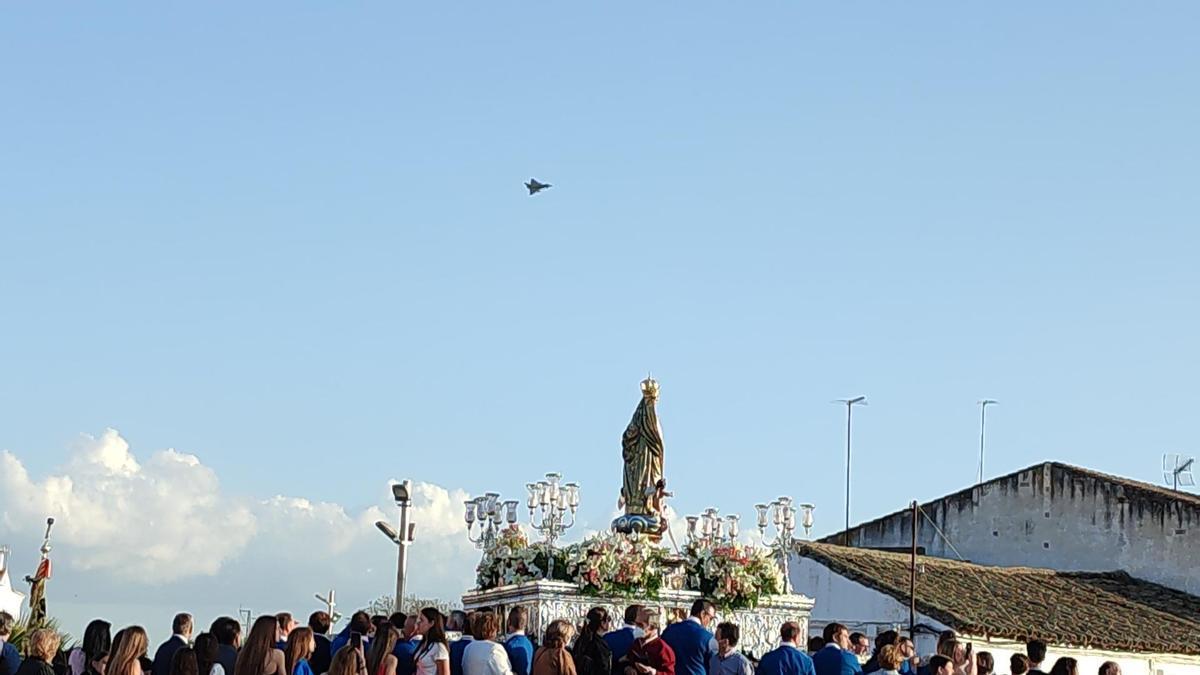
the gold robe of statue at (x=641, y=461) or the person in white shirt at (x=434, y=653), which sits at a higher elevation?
the gold robe of statue at (x=641, y=461)

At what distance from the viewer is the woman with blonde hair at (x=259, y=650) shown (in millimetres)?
11828

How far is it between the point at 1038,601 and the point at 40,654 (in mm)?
27932

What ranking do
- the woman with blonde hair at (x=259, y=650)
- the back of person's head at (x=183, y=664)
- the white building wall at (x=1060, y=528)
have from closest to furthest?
the back of person's head at (x=183, y=664), the woman with blonde hair at (x=259, y=650), the white building wall at (x=1060, y=528)

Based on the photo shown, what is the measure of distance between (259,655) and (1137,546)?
33777 mm

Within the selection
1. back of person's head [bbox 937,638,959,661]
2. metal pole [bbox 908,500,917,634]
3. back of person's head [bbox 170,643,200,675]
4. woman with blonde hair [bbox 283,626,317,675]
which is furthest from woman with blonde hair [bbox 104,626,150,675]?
metal pole [bbox 908,500,917,634]

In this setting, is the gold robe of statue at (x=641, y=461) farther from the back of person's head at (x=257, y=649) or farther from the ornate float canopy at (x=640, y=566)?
the back of person's head at (x=257, y=649)

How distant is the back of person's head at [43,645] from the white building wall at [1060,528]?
110ft

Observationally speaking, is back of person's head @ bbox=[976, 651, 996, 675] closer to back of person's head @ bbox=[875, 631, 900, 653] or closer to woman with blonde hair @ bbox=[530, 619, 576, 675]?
back of person's head @ bbox=[875, 631, 900, 653]

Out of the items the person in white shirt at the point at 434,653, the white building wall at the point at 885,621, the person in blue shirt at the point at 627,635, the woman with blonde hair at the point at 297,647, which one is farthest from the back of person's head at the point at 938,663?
the white building wall at the point at 885,621

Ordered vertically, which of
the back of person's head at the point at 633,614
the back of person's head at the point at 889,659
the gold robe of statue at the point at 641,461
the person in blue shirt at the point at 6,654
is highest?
the gold robe of statue at the point at 641,461

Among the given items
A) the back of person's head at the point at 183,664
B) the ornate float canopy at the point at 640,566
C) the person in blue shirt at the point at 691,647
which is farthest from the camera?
the ornate float canopy at the point at 640,566

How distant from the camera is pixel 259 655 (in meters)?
11.9

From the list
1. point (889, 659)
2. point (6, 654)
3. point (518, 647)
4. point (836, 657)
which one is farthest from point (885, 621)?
point (6, 654)

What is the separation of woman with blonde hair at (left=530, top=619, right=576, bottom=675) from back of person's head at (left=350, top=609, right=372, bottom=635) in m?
2.12
